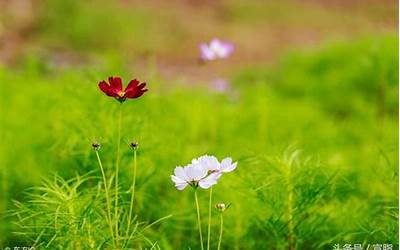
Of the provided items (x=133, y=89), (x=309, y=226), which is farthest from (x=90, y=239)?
(x=309, y=226)

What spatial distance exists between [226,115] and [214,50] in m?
1.01

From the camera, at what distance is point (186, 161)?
6.53ft

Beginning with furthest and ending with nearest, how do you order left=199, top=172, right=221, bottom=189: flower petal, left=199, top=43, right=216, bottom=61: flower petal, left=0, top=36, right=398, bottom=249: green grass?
left=199, top=43, right=216, bottom=61: flower petal, left=0, top=36, right=398, bottom=249: green grass, left=199, top=172, right=221, bottom=189: flower petal

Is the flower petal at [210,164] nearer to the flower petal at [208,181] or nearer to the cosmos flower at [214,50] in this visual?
the flower petal at [208,181]

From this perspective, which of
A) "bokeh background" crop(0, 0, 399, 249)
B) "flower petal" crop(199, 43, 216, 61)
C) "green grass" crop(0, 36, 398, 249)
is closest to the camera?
"green grass" crop(0, 36, 398, 249)

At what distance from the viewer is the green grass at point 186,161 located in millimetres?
1450

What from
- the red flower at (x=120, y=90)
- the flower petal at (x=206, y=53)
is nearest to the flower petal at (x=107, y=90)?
the red flower at (x=120, y=90)

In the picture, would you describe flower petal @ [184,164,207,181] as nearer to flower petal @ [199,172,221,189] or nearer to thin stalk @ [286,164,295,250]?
flower petal @ [199,172,221,189]

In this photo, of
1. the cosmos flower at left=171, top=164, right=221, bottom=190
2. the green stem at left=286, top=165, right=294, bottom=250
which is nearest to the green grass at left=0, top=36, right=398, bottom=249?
the green stem at left=286, top=165, right=294, bottom=250

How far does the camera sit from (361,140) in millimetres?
2959

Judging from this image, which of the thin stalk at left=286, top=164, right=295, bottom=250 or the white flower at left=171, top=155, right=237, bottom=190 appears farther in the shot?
the thin stalk at left=286, top=164, right=295, bottom=250

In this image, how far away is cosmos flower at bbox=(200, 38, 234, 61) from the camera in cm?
195

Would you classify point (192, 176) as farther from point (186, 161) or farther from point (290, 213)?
point (186, 161)

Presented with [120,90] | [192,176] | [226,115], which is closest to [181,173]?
[192,176]
